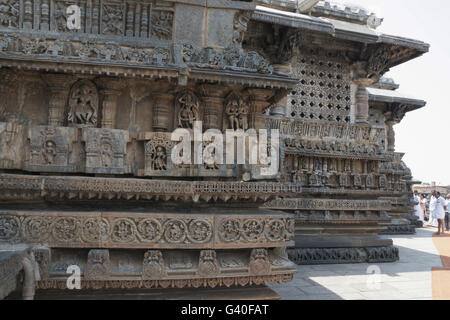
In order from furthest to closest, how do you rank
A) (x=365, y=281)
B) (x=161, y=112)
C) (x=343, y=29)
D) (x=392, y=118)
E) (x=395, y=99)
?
(x=392, y=118) → (x=395, y=99) → (x=343, y=29) → (x=365, y=281) → (x=161, y=112)

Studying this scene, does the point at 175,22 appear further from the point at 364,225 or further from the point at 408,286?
the point at 364,225

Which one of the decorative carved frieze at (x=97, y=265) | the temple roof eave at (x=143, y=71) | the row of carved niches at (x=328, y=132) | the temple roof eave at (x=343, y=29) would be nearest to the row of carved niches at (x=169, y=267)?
the decorative carved frieze at (x=97, y=265)

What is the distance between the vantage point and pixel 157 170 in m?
5.11

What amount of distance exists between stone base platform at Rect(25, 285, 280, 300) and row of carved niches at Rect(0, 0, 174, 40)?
4034 millimetres

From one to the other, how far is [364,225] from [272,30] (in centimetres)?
667

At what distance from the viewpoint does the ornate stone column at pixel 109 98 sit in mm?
5152

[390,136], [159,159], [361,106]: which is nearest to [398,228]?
[390,136]

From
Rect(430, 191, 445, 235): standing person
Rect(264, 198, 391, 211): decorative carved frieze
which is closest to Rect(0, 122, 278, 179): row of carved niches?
Rect(264, 198, 391, 211): decorative carved frieze

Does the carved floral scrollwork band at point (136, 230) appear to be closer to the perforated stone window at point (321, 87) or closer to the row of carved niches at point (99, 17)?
the row of carved niches at point (99, 17)

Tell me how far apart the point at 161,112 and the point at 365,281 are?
576 centimetres

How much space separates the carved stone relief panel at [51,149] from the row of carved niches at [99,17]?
68.1 inches

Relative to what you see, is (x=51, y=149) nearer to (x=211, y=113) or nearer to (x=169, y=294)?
(x=211, y=113)

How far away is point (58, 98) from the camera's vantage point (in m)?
5.11
